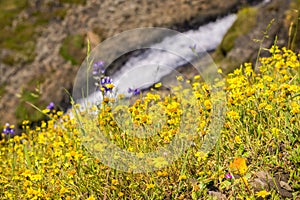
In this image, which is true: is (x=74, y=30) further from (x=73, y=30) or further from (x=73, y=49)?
(x=73, y=49)

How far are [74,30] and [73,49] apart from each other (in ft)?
4.43

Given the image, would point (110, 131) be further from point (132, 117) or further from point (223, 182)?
point (223, 182)

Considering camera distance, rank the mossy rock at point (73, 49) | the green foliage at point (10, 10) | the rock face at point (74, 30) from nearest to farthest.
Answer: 1. the rock face at point (74, 30)
2. the mossy rock at point (73, 49)
3. the green foliage at point (10, 10)

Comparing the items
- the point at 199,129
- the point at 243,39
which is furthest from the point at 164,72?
the point at 199,129

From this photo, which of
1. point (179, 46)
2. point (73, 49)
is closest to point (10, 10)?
point (73, 49)

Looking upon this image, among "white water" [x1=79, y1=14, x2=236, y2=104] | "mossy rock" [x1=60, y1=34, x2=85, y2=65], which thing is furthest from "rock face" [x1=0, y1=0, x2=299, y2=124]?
"white water" [x1=79, y1=14, x2=236, y2=104]

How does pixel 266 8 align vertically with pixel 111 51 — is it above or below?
below

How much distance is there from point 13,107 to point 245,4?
10431mm

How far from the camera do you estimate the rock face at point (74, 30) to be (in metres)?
17.9

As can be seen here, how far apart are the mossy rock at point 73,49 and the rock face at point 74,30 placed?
0.16 metres

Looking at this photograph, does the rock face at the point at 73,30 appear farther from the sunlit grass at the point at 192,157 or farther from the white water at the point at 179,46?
the sunlit grass at the point at 192,157

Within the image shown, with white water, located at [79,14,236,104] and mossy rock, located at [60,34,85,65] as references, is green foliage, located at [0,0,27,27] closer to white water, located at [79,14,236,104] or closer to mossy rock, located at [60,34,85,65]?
mossy rock, located at [60,34,85,65]

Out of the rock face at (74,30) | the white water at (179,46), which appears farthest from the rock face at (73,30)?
the white water at (179,46)

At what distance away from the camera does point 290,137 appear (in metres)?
3.89
